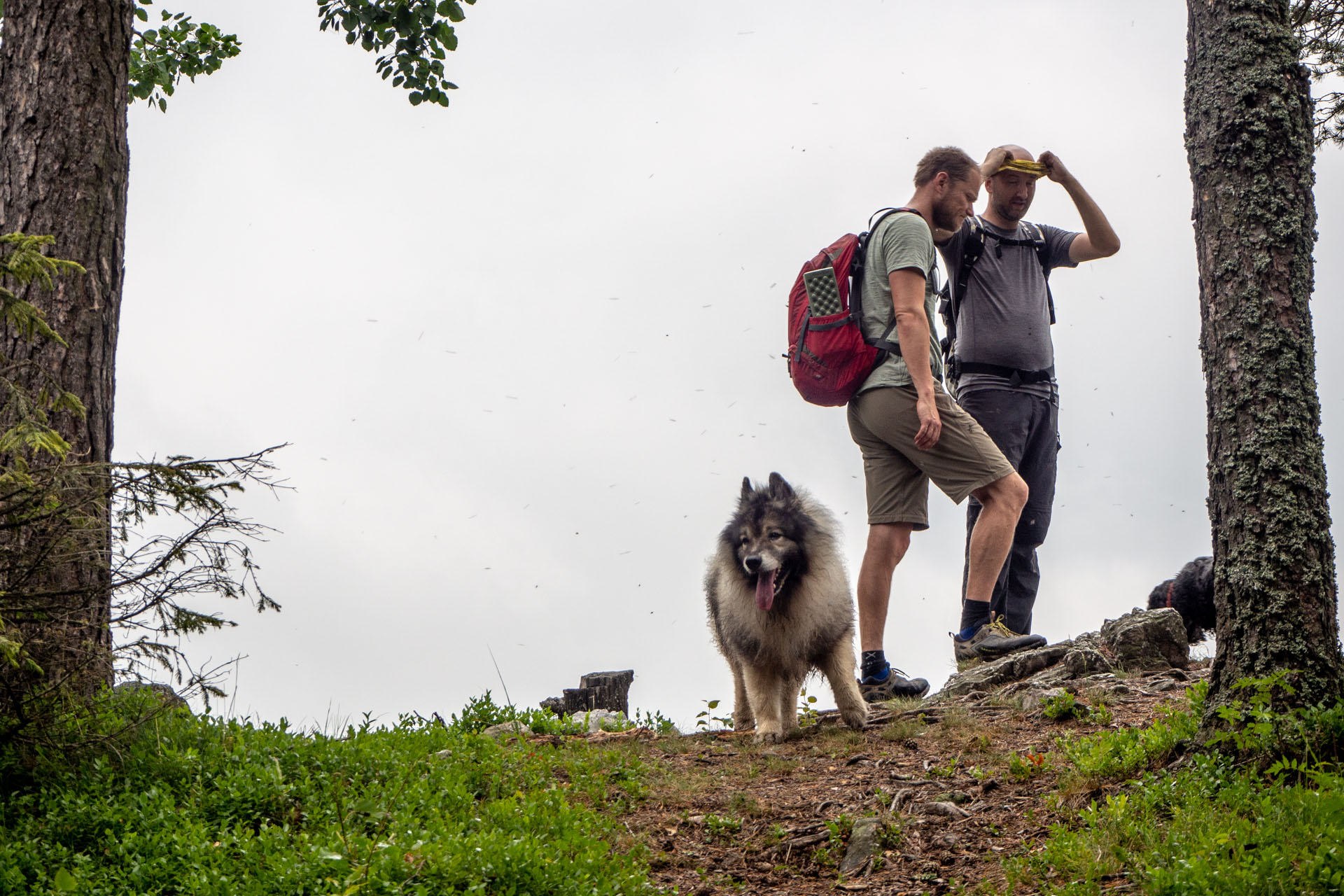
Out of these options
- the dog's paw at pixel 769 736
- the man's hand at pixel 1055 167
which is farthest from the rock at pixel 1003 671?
the man's hand at pixel 1055 167

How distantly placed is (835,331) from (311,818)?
381 centimetres

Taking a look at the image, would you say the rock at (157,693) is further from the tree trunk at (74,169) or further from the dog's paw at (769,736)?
the dog's paw at (769,736)

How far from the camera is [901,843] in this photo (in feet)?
14.3

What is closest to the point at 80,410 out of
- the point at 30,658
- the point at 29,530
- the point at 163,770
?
the point at 29,530

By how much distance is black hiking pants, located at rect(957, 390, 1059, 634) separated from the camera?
709cm

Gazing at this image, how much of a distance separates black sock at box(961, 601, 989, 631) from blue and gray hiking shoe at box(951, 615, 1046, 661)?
0.06 metres

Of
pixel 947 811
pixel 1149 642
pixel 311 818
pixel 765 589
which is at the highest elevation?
pixel 765 589

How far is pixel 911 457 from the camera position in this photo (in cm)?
630

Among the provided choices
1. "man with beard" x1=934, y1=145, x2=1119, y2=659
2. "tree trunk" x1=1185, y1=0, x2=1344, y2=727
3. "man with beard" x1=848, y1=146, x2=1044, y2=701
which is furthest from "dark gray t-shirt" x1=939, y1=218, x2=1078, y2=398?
"tree trunk" x1=1185, y1=0, x2=1344, y2=727

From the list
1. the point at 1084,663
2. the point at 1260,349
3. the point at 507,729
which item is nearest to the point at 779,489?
the point at 507,729

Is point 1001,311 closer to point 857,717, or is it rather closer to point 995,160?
point 995,160

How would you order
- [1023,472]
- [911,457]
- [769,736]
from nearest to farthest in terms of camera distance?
1. [769,736]
2. [911,457]
3. [1023,472]

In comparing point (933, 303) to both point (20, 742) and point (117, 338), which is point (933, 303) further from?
point (20, 742)

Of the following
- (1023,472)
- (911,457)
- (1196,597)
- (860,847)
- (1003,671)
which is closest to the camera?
(860,847)
